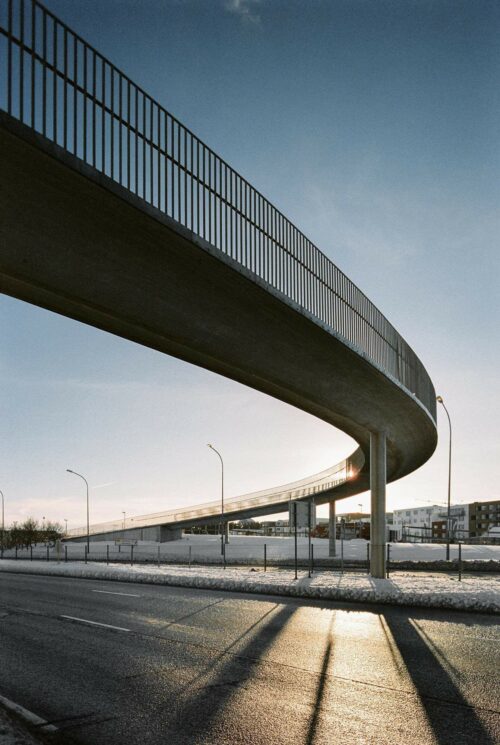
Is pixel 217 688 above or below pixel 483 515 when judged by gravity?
above

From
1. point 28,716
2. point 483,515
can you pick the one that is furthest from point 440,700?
point 483,515

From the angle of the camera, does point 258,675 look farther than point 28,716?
Yes

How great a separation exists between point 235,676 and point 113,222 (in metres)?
6.74

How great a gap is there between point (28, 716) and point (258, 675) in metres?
2.80

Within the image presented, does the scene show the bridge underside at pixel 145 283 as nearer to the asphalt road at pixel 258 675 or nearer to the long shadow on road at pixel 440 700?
the asphalt road at pixel 258 675

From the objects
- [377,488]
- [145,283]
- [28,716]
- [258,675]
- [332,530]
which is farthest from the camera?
[332,530]

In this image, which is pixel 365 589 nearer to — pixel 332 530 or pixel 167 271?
pixel 167 271

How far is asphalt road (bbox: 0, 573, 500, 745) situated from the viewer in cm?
605

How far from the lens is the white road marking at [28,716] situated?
243 inches

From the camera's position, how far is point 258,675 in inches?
320

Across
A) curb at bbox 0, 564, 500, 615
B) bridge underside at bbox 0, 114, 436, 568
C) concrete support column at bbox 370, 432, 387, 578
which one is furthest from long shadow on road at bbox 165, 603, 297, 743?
concrete support column at bbox 370, 432, 387, 578

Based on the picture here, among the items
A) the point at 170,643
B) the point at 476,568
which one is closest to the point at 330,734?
the point at 170,643

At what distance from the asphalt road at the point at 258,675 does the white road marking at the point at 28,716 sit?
13cm

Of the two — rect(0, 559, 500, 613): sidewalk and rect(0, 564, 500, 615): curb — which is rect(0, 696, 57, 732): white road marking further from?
rect(0, 559, 500, 613): sidewalk
